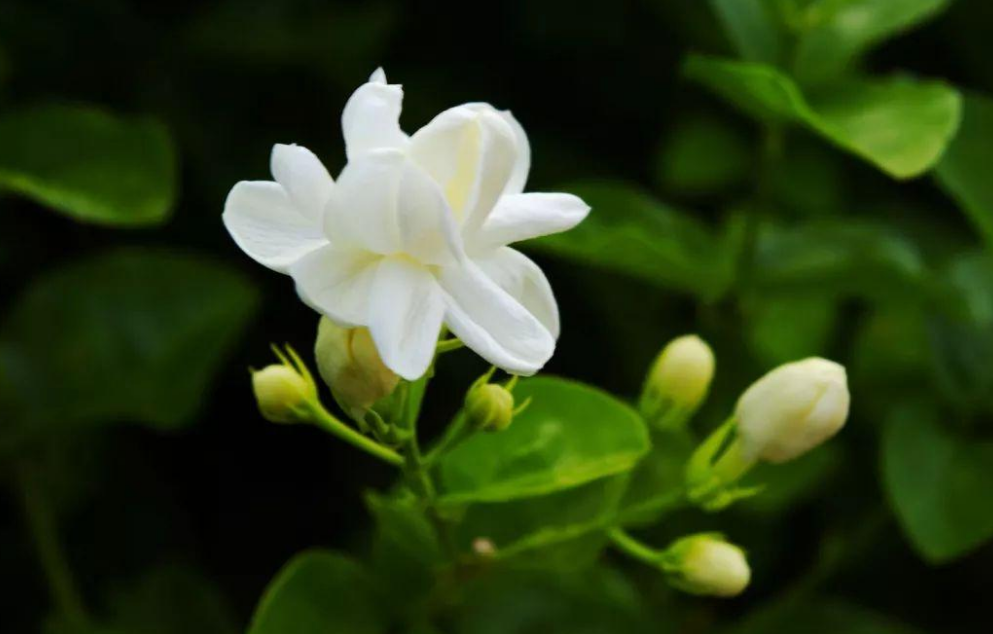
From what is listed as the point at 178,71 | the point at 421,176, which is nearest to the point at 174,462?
A: the point at 178,71

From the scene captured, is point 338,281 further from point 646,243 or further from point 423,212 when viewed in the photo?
point 646,243

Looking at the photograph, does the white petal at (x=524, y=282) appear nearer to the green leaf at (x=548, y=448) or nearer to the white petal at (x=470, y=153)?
the white petal at (x=470, y=153)

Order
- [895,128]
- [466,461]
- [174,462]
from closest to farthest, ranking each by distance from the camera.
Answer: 1. [466,461]
2. [895,128]
3. [174,462]

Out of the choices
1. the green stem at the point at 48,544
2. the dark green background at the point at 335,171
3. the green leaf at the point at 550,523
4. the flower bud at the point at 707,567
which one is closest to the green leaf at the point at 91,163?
the dark green background at the point at 335,171

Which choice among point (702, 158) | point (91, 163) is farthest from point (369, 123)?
point (702, 158)

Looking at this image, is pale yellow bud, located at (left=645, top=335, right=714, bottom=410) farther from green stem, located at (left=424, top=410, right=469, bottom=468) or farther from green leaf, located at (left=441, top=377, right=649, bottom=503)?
Answer: green stem, located at (left=424, top=410, right=469, bottom=468)

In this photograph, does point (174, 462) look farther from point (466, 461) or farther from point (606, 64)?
point (606, 64)
